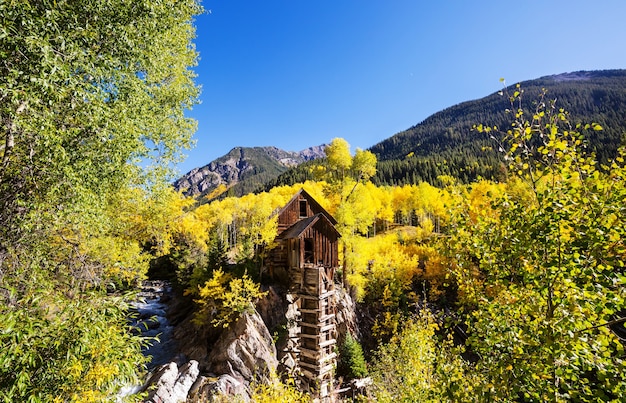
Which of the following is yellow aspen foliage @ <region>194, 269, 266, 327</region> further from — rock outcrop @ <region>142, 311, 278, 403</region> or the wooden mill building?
the wooden mill building

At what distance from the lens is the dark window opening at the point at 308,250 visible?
28.5 meters

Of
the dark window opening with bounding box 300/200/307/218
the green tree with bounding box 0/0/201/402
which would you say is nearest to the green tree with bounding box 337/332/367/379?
the dark window opening with bounding box 300/200/307/218

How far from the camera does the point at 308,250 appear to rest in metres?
28.9

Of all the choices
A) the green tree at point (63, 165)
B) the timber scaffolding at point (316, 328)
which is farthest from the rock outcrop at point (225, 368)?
the green tree at point (63, 165)

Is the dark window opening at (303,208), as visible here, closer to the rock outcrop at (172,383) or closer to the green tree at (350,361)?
the green tree at (350,361)

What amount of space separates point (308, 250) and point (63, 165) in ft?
78.5

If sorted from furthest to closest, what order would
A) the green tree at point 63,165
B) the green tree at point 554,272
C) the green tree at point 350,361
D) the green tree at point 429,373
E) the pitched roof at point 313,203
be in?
the pitched roof at point 313,203
the green tree at point 350,361
the green tree at point 429,373
the green tree at point 63,165
the green tree at point 554,272

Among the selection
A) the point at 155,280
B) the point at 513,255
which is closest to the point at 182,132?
the point at 513,255

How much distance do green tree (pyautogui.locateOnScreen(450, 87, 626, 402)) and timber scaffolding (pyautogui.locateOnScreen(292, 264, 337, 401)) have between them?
2032cm

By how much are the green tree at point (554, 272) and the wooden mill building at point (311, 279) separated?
67.4ft

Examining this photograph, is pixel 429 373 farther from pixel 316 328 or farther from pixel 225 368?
pixel 225 368

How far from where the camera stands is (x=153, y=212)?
14.6m

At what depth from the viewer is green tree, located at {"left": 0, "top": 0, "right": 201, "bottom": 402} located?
457 cm

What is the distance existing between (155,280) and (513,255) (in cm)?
6028
